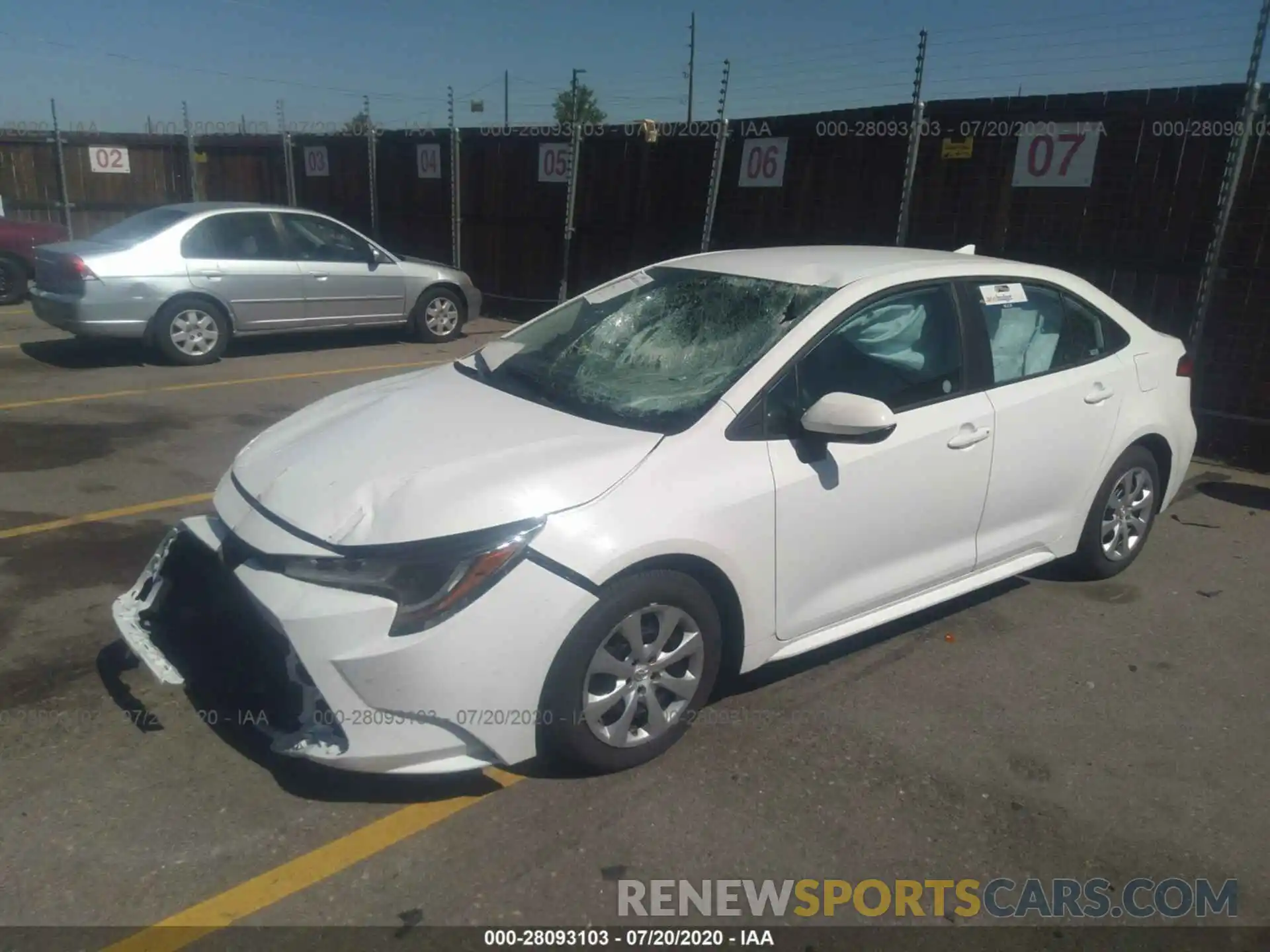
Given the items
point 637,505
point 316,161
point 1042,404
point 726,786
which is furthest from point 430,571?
point 316,161

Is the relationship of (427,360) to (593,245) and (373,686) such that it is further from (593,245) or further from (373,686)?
(373,686)

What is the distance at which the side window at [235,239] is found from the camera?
32.2 feet

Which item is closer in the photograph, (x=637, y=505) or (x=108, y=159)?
(x=637, y=505)

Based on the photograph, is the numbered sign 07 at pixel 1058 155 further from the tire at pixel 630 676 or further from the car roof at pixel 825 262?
the tire at pixel 630 676

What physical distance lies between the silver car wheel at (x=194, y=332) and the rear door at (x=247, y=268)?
243mm

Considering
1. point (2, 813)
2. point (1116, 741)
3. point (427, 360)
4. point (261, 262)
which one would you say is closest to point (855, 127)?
point (427, 360)

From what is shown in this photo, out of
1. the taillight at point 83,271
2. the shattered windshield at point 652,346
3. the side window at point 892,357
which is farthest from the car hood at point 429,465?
the taillight at point 83,271

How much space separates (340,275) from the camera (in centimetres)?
1085

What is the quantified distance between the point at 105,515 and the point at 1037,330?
486 cm

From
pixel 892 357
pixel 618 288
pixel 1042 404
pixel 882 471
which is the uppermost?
pixel 618 288

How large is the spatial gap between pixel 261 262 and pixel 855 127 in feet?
19.5

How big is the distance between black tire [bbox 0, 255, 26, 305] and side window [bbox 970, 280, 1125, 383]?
13448 mm

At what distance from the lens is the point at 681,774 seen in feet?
11.1

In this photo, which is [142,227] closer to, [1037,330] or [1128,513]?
[1037,330]
